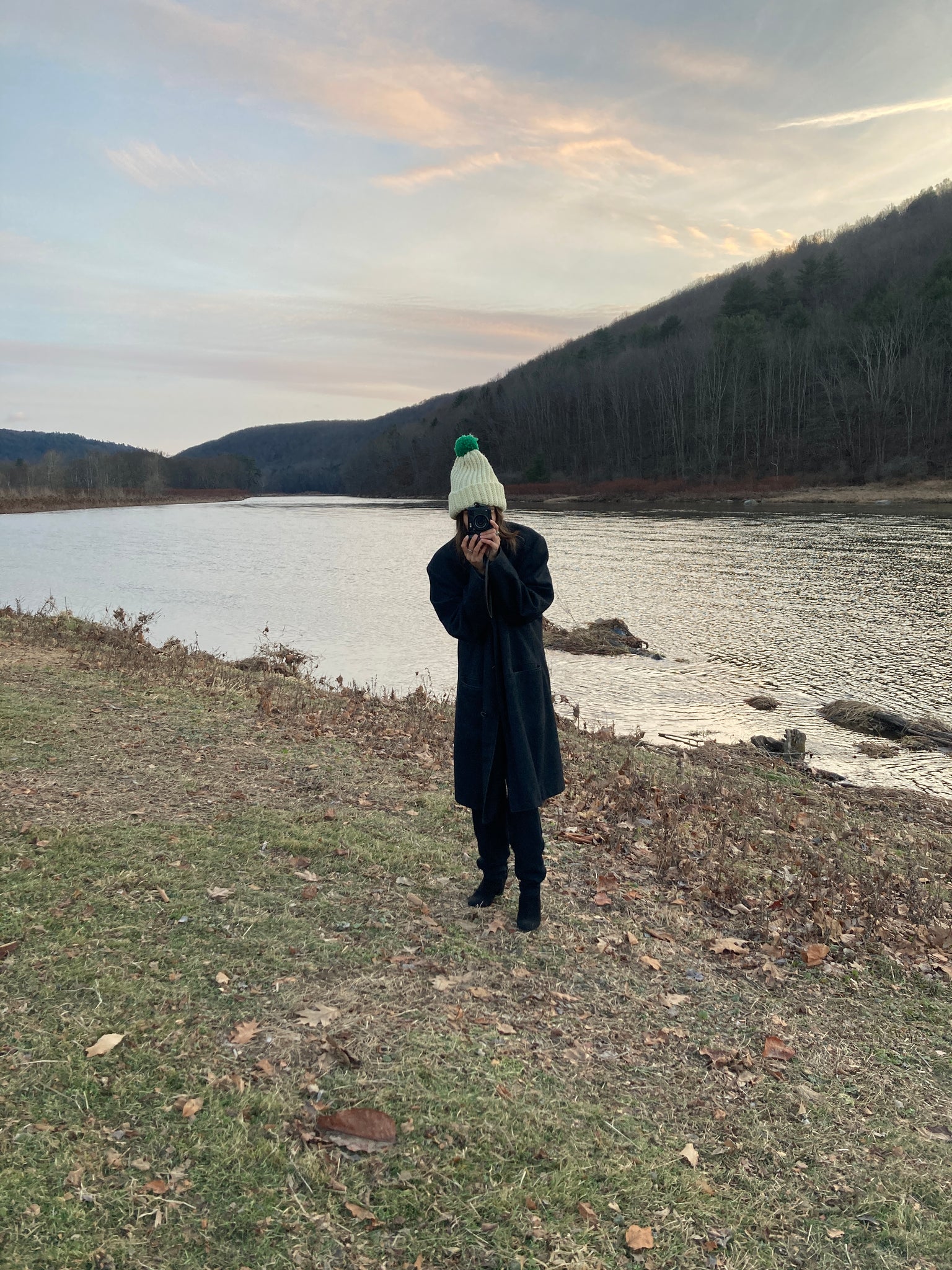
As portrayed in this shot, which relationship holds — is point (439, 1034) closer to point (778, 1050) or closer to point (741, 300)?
point (778, 1050)

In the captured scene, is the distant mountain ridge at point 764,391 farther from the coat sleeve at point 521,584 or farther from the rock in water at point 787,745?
the coat sleeve at point 521,584

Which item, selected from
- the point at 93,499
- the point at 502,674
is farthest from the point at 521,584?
the point at 93,499

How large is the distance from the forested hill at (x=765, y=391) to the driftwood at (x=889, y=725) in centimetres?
6088

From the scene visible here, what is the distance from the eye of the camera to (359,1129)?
3092mm

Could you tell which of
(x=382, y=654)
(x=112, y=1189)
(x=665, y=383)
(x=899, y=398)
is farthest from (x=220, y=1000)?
(x=665, y=383)

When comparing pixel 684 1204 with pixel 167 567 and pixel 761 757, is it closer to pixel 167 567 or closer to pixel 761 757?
pixel 761 757

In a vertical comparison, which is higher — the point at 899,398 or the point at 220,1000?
the point at 899,398

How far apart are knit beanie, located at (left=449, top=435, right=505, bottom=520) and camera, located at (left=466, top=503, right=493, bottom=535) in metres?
0.05

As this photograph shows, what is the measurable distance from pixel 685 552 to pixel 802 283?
3165 inches

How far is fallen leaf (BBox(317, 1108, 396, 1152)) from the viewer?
3.03 metres

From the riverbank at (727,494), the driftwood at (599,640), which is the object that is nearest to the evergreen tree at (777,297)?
the riverbank at (727,494)

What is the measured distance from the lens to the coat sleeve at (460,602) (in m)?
4.12

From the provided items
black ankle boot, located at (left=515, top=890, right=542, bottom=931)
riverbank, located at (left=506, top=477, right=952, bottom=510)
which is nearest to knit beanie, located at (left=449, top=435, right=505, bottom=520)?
black ankle boot, located at (left=515, top=890, right=542, bottom=931)

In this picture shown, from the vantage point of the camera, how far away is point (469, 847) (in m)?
6.08
